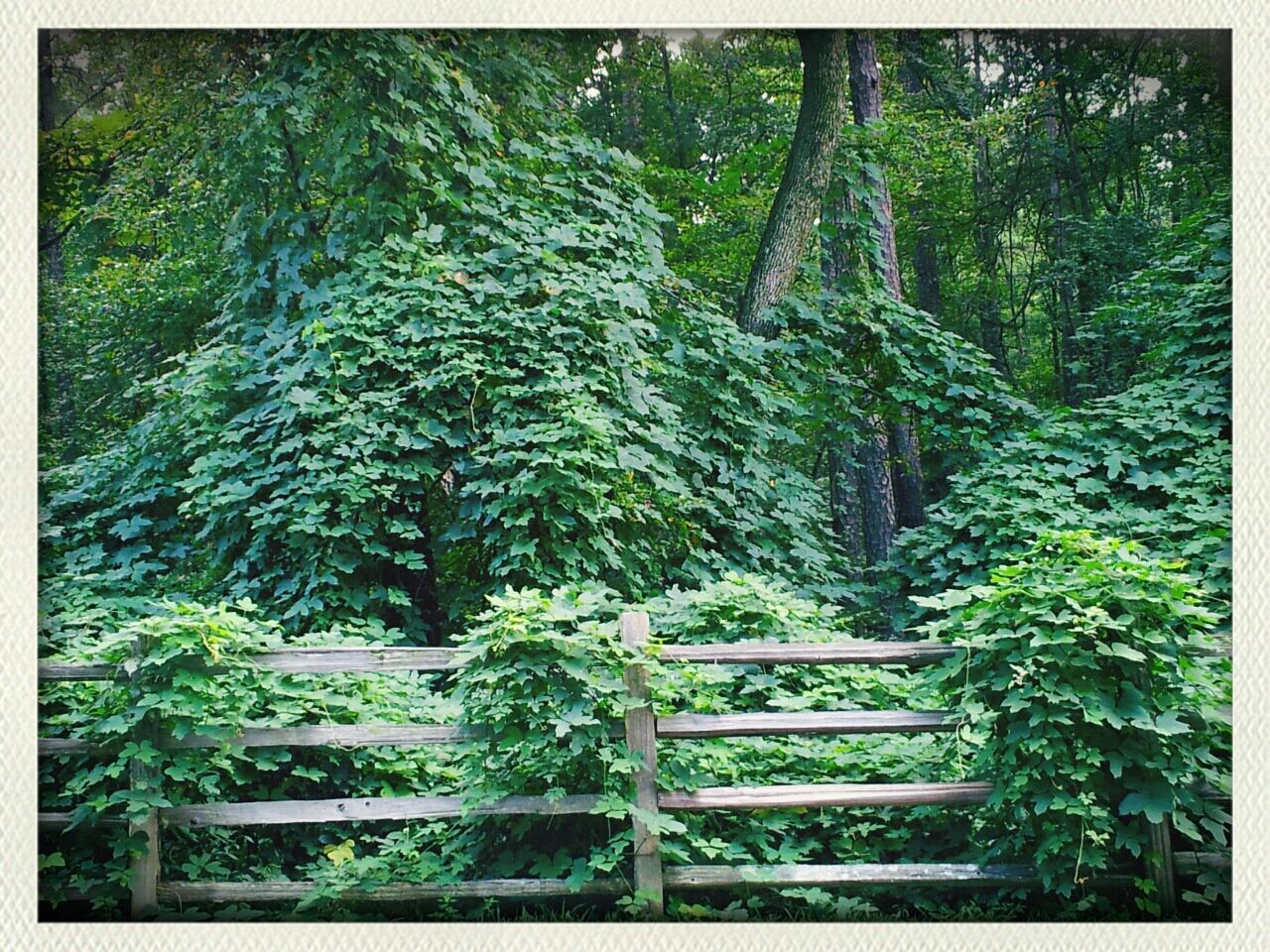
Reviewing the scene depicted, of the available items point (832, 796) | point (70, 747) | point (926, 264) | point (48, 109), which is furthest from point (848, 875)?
point (926, 264)

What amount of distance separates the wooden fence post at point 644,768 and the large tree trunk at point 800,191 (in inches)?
103

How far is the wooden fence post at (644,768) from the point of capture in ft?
8.36

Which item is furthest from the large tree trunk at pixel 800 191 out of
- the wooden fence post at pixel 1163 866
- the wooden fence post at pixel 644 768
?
the wooden fence post at pixel 1163 866

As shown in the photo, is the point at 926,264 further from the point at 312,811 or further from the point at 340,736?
the point at 312,811

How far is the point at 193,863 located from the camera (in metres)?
2.67

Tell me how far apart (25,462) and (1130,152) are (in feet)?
14.0

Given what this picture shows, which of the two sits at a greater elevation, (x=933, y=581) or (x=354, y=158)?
(x=354, y=158)

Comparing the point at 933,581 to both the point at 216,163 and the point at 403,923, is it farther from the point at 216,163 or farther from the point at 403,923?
the point at 216,163

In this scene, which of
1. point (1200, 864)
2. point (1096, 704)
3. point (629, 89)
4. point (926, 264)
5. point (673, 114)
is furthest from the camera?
point (926, 264)

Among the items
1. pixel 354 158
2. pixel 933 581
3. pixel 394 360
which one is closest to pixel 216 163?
pixel 354 158

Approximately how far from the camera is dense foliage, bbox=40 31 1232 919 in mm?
2537

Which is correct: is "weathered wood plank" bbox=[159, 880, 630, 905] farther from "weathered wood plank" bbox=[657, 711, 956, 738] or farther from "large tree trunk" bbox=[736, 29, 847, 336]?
"large tree trunk" bbox=[736, 29, 847, 336]

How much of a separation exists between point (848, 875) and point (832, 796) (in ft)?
0.66

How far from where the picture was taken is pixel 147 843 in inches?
102
